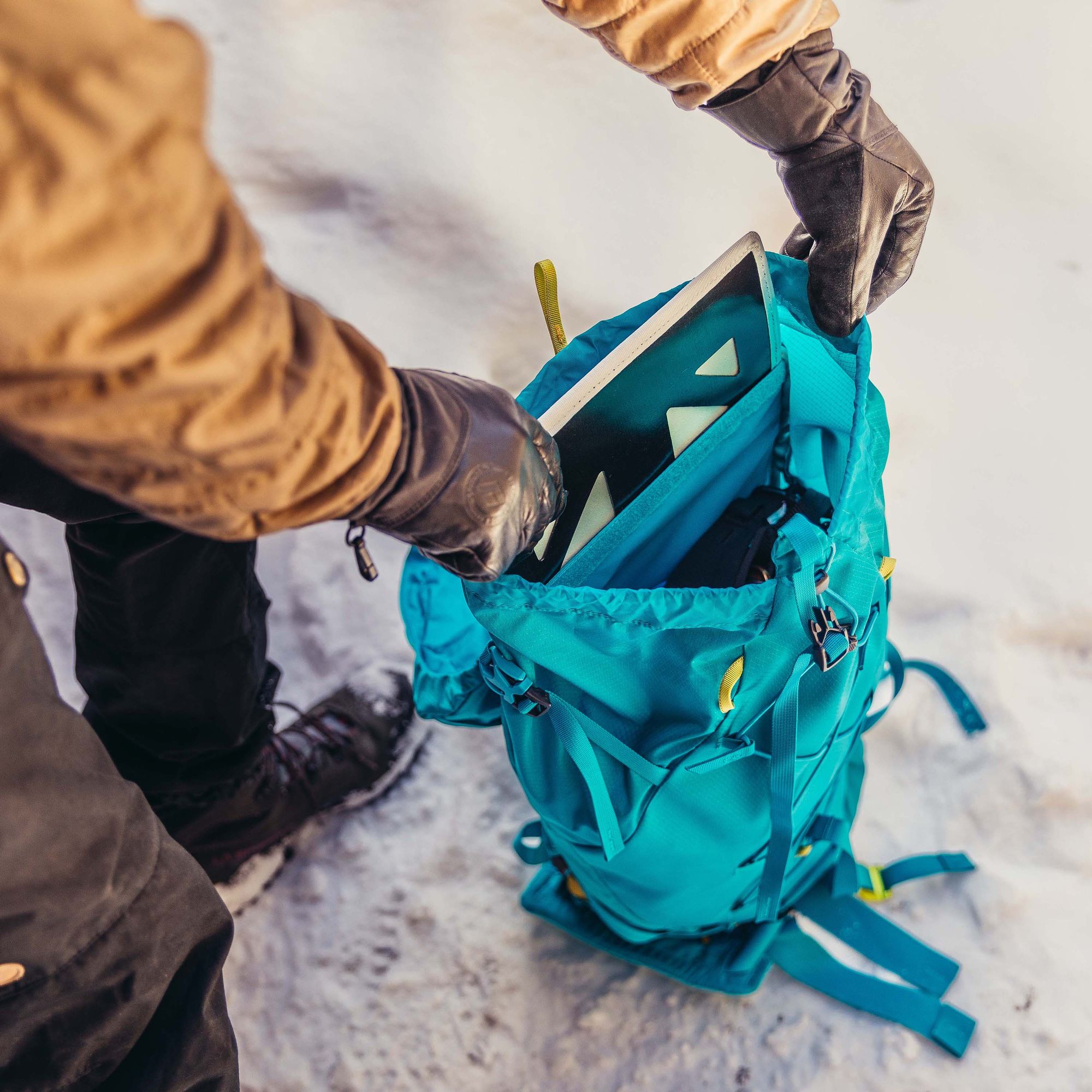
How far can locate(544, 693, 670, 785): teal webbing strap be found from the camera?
0.71 m

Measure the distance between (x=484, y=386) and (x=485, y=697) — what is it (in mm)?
333

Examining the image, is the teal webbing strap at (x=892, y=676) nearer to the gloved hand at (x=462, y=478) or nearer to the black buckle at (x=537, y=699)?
the black buckle at (x=537, y=699)

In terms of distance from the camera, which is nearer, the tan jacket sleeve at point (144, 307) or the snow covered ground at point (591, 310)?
the tan jacket sleeve at point (144, 307)

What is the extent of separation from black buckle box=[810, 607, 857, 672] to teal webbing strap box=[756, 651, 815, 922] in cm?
2

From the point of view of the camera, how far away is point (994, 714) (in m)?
1.08

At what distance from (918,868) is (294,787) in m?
0.75

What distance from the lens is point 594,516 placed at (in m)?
0.73

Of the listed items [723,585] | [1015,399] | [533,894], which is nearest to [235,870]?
[533,894]

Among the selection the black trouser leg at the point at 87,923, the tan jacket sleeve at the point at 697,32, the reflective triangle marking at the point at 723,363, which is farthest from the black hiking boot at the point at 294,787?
the tan jacket sleeve at the point at 697,32

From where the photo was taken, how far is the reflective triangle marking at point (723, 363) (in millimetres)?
768

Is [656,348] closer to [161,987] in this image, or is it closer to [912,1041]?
[161,987]

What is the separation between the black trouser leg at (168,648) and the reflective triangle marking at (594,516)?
1.31 ft

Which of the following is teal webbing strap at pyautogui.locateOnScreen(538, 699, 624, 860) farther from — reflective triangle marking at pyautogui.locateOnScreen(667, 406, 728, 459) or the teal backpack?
reflective triangle marking at pyautogui.locateOnScreen(667, 406, 728, 459)

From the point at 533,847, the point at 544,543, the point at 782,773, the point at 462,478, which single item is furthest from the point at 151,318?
the point at 533,847
